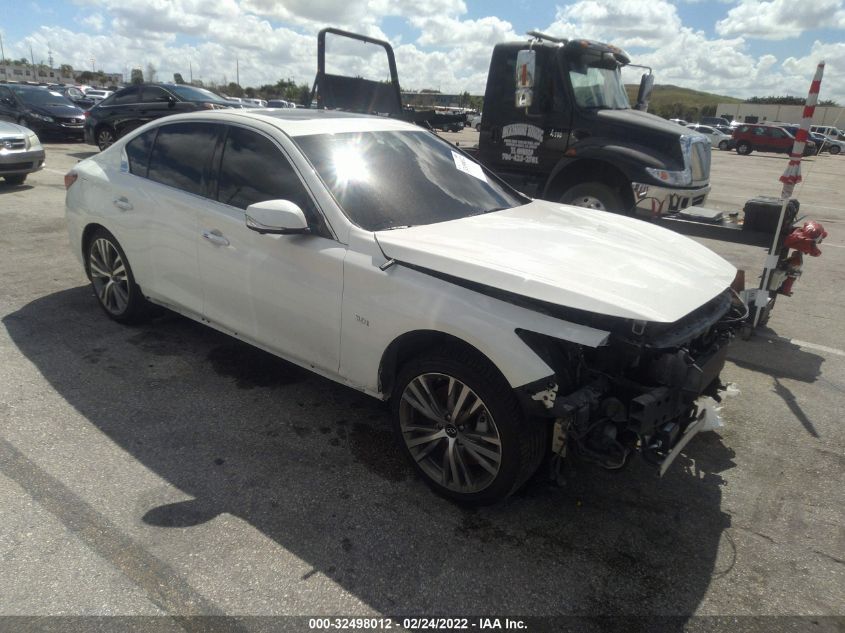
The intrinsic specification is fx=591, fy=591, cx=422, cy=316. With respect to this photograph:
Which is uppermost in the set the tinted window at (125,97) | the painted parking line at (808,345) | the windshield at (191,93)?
the windshield at (191,93)

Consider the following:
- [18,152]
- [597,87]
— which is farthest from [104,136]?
[597,87]

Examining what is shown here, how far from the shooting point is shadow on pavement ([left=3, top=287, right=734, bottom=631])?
2404 millimetres

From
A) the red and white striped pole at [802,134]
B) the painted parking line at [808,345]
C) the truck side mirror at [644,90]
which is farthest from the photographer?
the truck side mirror at [644,90]

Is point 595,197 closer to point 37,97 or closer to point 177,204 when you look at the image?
point 177,204

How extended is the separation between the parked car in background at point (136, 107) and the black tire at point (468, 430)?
12968mm

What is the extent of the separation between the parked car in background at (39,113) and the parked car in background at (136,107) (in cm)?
258

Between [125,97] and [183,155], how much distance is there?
1233cm

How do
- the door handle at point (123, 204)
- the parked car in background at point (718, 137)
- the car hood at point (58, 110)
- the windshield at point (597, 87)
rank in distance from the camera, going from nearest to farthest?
the door handle at point (123, 204), the windshield at point (597, 87), the car hood at point (58, 110), the parked car in background at point (718, 137)

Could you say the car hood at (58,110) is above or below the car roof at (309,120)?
below

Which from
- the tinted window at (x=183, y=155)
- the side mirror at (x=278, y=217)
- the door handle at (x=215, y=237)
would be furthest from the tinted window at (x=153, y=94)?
the side mirror at (x=278, y=217)

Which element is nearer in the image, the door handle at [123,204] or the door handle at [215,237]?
the door handle at [215,237]

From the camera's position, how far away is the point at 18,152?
387 inches

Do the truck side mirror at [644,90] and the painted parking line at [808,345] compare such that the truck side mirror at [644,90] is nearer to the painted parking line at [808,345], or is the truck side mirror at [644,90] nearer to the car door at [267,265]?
the painted parking line at [808,345]

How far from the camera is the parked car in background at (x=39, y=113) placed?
16.2 metres
